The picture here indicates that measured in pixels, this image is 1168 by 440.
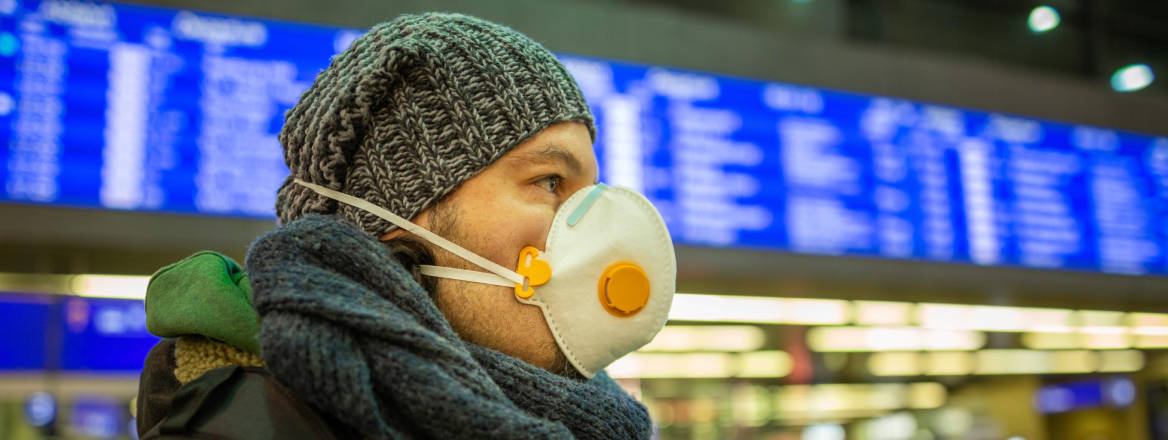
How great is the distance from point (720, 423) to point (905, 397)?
3.46 metres

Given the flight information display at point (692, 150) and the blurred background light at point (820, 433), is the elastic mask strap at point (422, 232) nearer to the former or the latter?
the flight information display at point (692, 150)

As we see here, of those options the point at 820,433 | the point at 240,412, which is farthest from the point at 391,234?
the point at 820,433

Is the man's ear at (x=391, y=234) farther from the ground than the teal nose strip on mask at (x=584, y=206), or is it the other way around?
the teal nose strip on mask at (x=584, y=206)

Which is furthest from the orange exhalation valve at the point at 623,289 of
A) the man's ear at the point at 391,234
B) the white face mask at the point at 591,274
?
the man's ear at the point at 391,234

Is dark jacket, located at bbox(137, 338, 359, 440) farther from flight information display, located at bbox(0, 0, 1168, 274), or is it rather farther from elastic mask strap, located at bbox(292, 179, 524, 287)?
flight information display, located at bbox(0, 0, 1168, 274)

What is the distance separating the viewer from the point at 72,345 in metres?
3.55

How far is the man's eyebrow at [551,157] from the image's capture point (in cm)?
115

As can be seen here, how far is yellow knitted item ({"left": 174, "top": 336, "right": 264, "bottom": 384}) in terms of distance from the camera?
1.03 metres

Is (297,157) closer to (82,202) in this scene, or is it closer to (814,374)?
(82,202)

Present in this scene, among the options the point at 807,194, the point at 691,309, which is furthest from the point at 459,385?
the point at 691,309

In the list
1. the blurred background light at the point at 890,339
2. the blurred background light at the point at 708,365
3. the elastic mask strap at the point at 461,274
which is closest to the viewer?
the elastic mask strap at the point at 461,274

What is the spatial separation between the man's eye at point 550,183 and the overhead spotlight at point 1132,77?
5971mm

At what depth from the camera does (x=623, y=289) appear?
1169 millimetres

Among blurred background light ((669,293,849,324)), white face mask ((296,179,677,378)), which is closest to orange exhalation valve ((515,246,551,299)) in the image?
white face mask ((296,179,677,378))
